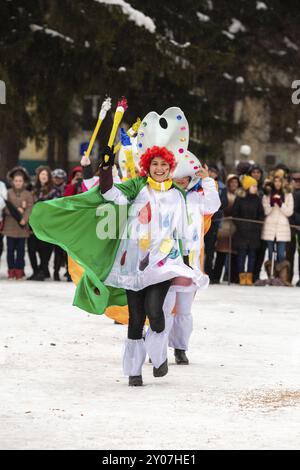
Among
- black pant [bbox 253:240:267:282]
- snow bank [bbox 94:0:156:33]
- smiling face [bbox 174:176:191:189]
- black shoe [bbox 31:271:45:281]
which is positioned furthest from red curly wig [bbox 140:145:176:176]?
snow bank [bbox 94:0:156:33]

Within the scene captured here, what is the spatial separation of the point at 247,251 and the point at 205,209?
7.89 metres

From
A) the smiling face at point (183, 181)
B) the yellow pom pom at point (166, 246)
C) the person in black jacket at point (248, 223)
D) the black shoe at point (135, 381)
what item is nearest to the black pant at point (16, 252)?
the person in black jacket at point (248, 223)

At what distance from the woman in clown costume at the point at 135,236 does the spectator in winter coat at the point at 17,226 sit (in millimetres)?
8556

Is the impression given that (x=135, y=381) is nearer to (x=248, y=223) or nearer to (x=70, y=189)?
(x=70, y=189)

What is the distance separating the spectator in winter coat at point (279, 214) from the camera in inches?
750

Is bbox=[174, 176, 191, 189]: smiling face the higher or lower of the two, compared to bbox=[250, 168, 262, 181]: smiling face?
higher

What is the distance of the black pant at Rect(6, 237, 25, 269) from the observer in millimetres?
19078

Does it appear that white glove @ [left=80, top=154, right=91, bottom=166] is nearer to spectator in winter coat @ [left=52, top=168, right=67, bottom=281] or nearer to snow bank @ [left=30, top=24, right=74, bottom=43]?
spectator in winter coat @ [left=52, top=168, right=67, bottom=281]

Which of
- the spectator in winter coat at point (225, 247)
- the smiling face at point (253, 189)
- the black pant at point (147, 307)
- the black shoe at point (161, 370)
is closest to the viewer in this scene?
the black pant at point (147, 307)

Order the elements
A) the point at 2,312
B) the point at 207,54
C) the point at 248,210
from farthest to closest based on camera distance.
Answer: the point at 207,54 < the point at 248,210 < the point at 2,312

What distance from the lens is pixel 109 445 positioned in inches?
291

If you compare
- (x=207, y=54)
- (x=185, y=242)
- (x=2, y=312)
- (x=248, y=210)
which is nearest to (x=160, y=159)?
(x=185, y=242)

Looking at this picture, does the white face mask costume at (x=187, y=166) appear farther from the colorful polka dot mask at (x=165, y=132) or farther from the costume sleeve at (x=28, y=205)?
the costume sleeve at (x=28, y=205)
